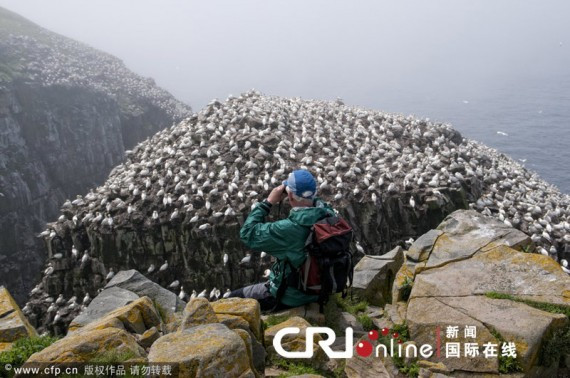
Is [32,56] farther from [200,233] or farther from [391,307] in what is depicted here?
[391,307]

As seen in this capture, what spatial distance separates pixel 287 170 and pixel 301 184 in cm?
1532

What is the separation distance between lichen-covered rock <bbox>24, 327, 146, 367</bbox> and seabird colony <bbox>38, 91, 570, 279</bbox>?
15246mm

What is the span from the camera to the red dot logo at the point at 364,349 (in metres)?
8.18

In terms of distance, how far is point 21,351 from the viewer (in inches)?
344

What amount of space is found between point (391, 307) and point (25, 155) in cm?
7867

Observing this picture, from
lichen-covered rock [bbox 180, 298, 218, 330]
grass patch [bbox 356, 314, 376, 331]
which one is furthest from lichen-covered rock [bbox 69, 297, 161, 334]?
grass patch [bbox 356, 314, 376, 331]

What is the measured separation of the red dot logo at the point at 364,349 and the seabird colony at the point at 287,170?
14140 millimetres

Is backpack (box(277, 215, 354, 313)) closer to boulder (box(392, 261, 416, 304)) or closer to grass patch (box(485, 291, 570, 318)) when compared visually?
boulder (box(392, 261, 416, 304))

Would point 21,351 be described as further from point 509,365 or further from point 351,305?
point 509,365

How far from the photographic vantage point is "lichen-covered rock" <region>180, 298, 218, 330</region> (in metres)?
7.28

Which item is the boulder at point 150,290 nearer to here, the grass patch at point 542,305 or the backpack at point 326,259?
the backpack at point 326,259

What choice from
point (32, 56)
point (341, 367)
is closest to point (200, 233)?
point (341, 367)

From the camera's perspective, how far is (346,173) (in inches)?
930

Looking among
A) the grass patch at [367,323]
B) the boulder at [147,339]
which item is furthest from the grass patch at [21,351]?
the grass patch at [367,323]
